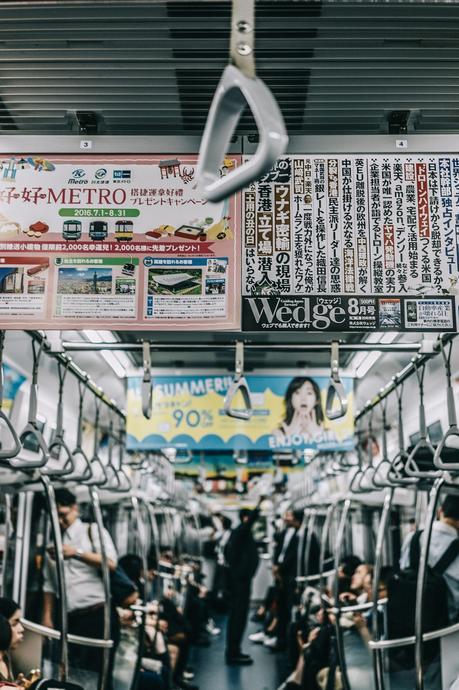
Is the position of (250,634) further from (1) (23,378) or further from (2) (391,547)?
(1) (23,378)

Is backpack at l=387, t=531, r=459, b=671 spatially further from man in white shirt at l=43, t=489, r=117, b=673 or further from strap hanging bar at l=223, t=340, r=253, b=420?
strap hanging bar at l=223, t=340, r=253, b=420

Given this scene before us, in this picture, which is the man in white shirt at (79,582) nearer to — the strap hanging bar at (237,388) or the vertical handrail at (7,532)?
the vertical handrail at (7,532)

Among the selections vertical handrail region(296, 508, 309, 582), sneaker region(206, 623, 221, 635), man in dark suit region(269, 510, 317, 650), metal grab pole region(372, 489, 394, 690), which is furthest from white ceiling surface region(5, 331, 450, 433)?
sneaker region(206, 623, 221, 635)

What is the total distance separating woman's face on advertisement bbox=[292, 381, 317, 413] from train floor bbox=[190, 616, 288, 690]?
4.39 meters

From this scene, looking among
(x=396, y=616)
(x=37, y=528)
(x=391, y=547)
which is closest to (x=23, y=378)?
(x=37, y=528)

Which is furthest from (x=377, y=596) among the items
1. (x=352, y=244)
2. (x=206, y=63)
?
(x=206, y=63)

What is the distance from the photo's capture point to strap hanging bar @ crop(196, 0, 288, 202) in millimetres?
1532

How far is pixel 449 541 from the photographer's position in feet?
18.8

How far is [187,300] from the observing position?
284 centimetres

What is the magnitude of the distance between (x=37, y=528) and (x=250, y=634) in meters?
9.04

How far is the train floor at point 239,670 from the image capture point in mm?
9711

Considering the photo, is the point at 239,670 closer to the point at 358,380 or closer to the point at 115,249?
the point at 358,380

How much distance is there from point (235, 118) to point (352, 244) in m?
1.30

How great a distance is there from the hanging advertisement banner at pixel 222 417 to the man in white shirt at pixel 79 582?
0.85 metres
